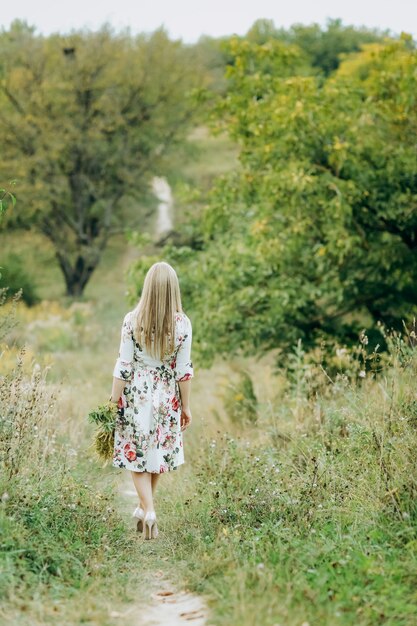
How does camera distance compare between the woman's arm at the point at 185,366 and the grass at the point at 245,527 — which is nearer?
the grass at the point at 245,527

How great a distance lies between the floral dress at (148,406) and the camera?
5410 mm

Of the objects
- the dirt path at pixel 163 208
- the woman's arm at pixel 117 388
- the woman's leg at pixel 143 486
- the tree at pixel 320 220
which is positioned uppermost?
the dirt path at pixel 163 208

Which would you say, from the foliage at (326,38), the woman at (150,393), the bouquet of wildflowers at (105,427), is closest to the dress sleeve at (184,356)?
the woman at (150,393)

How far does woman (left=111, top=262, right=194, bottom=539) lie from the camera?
527 cm

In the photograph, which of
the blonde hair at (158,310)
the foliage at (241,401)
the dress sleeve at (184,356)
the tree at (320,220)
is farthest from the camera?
the tree at (320,220)

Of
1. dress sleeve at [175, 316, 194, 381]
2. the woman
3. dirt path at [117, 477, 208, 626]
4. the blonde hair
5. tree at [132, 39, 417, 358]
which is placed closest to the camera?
dirt path at [117, 477, 208, 626]

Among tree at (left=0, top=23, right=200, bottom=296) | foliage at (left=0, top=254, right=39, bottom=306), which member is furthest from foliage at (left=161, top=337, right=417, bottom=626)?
tree at (left=0, top=23, right=200, bottom=296)

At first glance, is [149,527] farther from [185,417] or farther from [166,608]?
[166,608]

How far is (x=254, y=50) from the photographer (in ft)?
38.5

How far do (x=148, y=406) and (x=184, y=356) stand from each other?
17.9 inches

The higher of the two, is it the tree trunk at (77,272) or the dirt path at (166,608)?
the tree trunk at (77,272)

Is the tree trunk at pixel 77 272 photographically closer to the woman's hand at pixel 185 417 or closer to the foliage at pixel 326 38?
the foliage at pixel 326 38

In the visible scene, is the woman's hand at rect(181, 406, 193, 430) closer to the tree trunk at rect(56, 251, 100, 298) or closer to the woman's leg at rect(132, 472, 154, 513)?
the woman's leg at rect(132, 472, 154, 513)

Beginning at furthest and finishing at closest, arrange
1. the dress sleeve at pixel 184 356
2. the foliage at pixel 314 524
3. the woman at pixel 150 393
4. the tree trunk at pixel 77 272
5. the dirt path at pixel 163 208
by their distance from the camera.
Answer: the dirt path at pixel 163 208 < the tree trunk at pixel 77 272 < the dress sleeve at pixel 184 356 < the woman at pixel 150 393 < the foliage at pixel 314 524
